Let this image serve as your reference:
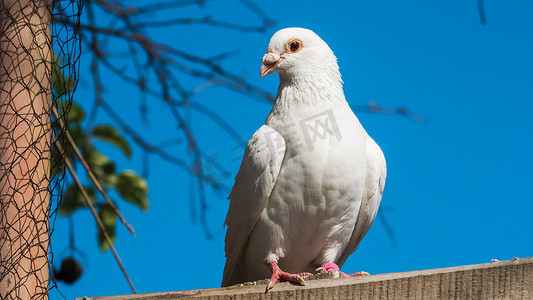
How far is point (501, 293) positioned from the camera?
2.58 m

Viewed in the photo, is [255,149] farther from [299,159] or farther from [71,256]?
[71,256]

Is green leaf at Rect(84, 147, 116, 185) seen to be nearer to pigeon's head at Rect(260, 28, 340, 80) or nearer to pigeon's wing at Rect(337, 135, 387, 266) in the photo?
pigeon's head at Rect(260, 28, 340, 80)

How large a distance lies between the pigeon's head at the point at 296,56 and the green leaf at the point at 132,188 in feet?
5.45

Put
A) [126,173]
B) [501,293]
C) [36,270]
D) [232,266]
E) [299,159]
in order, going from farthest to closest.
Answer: [126,173]
[232,266]
[299,159]
[36,270]
[501,293]

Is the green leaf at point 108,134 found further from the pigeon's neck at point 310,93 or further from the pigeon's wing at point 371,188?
the pigeon's wing at point 371,188

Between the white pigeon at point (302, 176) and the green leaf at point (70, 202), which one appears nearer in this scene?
the white pigeon at point (302, 176)

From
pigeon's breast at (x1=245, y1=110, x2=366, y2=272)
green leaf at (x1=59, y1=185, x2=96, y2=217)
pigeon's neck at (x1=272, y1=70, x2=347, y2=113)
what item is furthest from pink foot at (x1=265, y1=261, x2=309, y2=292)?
green leaf at (x1=59, y1=185, x2=96, y2=217)

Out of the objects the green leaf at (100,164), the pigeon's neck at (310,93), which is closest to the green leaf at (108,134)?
the green leaf at (100,164)

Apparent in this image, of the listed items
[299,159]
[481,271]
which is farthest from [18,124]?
[481,271]

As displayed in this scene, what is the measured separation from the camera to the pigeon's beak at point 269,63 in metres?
4.16

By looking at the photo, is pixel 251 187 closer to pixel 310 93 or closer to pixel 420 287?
pixel 310 93

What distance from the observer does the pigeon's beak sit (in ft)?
13.6

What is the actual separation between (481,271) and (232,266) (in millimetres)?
1933

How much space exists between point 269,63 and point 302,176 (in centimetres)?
79
